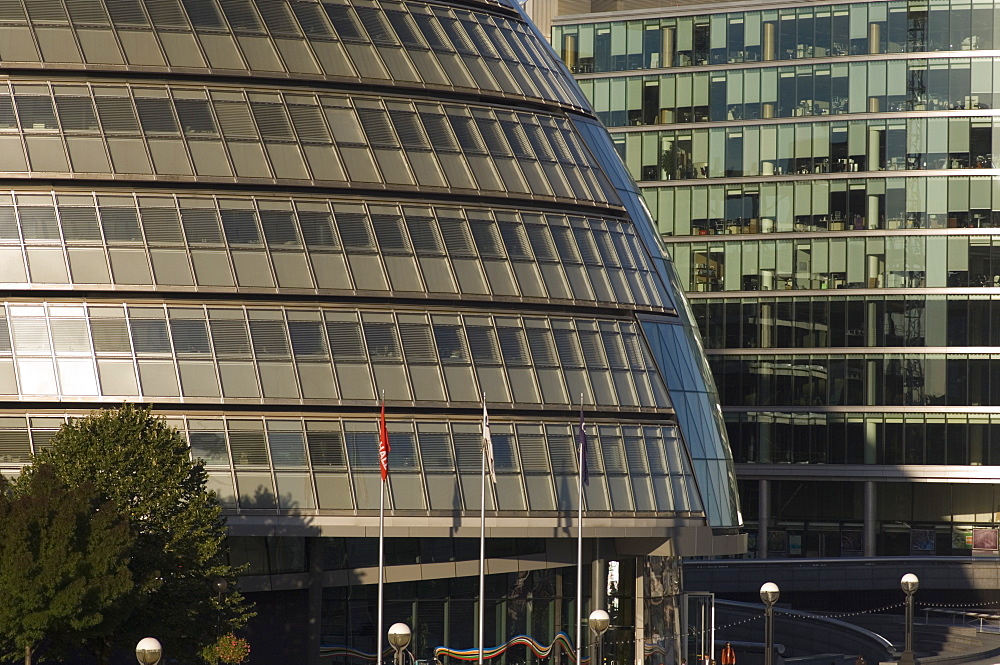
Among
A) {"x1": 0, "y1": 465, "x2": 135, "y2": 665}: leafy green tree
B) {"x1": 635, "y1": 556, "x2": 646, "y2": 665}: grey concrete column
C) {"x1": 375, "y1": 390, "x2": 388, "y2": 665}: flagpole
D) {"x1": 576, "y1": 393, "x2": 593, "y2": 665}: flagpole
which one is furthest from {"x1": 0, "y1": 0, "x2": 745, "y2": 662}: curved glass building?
{"x1": 0, "y1": 465, "x2": 135, "y2": 665}: leafy green tree

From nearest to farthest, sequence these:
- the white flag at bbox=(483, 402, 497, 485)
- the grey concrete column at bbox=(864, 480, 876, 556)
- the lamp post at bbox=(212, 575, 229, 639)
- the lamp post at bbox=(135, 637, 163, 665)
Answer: the lamp post at bbox=(135, 637, 163, 665) < the lamp post at bbox=(212, 575, 229, 639) < the white flag at bbox=(483, 402, 497, 485) < the grey concrete column at bbox=(864, 480, 876, 556)

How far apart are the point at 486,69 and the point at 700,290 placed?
51.1 m

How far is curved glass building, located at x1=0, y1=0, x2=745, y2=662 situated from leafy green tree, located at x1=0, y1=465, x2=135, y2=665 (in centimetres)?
1044

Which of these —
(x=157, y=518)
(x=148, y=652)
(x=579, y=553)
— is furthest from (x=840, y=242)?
(x=148, y=652)

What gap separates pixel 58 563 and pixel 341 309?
15.3 meters

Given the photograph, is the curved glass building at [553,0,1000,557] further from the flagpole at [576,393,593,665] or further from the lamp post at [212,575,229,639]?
the lamp post at [212,575,229,639]

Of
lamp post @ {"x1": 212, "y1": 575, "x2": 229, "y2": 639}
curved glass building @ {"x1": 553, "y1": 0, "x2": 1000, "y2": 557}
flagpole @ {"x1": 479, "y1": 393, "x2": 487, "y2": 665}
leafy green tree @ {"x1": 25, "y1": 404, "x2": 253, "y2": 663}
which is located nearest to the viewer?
leafy green tree @ {"x1": 25, "y1": 404, "x2": 253, "y2": 663}

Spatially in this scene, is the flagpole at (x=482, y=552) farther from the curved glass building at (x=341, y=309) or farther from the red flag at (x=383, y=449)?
the red flag at (x=383, y=449)

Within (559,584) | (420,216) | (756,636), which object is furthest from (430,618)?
(756,636)

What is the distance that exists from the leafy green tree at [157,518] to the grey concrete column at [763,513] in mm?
64434

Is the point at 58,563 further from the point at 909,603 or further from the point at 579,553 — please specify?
the point at 909,603

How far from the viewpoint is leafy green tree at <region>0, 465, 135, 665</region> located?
40.1 meters

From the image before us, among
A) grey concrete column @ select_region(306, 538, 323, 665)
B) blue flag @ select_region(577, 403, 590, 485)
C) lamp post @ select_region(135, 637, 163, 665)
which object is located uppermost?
blue flag @ select_region(577, 403, 590, 485)

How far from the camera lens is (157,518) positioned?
144 feet
